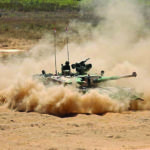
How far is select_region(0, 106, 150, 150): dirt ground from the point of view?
40.3ft

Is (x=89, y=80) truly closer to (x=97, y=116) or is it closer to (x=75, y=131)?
(x=97, y=116)

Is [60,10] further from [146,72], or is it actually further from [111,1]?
[146,72]

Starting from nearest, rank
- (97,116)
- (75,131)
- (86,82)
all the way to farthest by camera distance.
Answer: (75,131) < (97,116) < (86,82)

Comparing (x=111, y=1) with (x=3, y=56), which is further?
(x=3, y=56)

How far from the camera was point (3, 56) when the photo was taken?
33.1 meters

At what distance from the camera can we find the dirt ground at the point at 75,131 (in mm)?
12297

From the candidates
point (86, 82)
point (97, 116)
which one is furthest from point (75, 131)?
point (86, 82)

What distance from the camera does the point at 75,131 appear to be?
1435 centimetres

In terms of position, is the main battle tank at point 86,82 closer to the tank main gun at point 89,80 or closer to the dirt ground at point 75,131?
the tank main gun at point 89,80

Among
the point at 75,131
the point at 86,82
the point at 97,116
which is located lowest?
the point at 75,131

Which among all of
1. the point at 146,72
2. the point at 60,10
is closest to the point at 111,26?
the point at 146,72

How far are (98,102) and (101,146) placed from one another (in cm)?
542

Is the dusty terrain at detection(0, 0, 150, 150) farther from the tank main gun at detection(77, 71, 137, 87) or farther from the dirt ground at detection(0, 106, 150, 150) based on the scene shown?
the tank main gun at detection(77, 71, 137, 87)

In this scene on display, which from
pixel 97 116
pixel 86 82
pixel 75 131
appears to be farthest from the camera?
pixel 86 82
